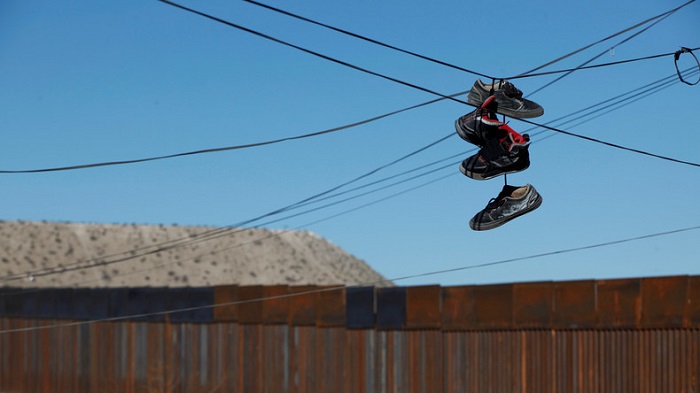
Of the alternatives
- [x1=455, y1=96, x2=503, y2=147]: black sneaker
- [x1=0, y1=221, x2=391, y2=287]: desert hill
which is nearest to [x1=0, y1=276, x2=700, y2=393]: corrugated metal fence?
[x1=455, y1=96, x2=503, y2=147]: black sneaker

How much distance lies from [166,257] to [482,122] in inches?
3590

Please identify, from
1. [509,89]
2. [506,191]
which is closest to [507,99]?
[509,89]

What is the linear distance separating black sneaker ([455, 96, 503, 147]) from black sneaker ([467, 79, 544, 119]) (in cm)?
10

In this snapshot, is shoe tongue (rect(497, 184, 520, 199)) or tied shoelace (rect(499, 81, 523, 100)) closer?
tied shoelace (rect(499, 81, 523, 100))

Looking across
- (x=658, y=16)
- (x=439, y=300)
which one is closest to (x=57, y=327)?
(x=439, y=300)

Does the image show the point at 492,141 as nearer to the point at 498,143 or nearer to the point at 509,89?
the point at 498,143

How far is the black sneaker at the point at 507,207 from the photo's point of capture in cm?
1328

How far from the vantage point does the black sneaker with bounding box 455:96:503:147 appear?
1304 cm

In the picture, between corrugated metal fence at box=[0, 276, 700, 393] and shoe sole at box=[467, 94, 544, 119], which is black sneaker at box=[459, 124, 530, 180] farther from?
corrugated metal fence at box=[0, 276, 700, 393]

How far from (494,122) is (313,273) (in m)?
92.8

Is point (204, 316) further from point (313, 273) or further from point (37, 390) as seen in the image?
point (313, 273)

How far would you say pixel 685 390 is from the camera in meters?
19.9

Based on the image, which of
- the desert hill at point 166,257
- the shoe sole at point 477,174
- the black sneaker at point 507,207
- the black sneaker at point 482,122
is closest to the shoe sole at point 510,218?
the black sneaker at point 507,207

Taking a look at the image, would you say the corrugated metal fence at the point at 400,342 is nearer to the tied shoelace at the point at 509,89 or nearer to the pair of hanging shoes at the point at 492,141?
the pair of hanging shoes at the point at 492,141
